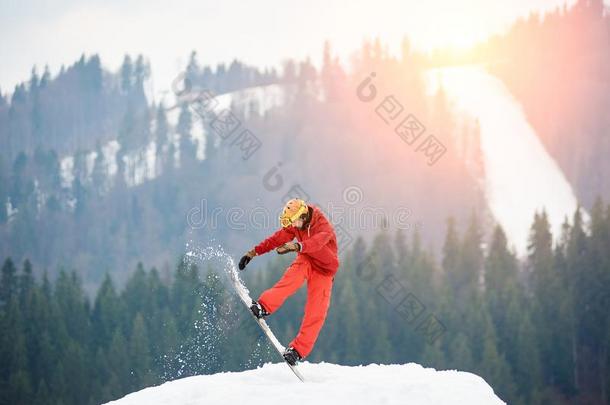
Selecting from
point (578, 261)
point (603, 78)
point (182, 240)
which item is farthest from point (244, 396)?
point (603, 78)

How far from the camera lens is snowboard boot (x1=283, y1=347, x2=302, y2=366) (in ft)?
42.6

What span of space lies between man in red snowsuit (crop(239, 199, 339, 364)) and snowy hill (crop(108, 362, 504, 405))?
88cm

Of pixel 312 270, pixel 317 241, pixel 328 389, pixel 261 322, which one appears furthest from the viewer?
pixel 312 270

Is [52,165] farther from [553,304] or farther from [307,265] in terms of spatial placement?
[307,265]

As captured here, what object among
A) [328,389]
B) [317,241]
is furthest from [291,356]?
[317,241]

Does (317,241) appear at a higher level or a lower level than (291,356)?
higher

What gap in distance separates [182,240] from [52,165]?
116ft

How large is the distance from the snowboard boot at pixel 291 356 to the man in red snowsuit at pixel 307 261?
0.09m

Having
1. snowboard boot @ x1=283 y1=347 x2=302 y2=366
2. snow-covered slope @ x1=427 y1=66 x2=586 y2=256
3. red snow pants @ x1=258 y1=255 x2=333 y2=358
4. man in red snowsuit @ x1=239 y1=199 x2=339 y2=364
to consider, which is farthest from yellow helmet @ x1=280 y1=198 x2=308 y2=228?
snow-covered slope @ x1=427 y1=66 x2=586 y2=256

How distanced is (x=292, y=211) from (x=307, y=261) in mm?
846

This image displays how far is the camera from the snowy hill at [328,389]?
11.2 metres

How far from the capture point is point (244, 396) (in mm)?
11281

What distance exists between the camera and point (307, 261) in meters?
14.0

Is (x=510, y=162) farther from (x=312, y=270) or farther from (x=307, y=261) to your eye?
(x=307, y=261)
